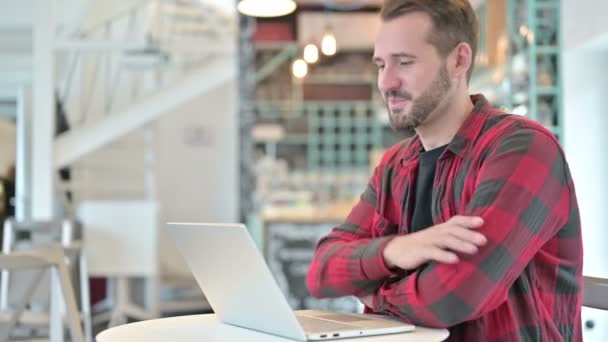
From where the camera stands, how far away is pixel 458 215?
148 centimetres

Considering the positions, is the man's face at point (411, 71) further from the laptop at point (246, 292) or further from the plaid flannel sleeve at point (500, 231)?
the laptop at point (246, 292)

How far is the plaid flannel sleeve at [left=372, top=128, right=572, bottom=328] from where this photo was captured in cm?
141

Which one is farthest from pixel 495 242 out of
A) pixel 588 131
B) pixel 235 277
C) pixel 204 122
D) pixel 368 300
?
pixel 204 122

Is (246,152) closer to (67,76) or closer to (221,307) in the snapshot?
(67,76)

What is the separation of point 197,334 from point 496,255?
0.56 metres

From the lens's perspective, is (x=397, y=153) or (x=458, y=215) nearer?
(x=458, y=215)

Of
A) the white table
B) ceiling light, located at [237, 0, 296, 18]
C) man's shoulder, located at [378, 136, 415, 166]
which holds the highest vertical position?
ceiling light, located at [237, 0, 296, 18]

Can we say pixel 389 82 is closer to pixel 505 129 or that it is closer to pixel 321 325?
pixel 505 129

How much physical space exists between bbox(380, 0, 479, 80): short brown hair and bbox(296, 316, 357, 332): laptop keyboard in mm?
590

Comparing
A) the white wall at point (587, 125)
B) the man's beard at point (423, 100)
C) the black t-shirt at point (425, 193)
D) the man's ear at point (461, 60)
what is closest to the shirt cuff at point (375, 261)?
the black t-shirt at point (425, 193)

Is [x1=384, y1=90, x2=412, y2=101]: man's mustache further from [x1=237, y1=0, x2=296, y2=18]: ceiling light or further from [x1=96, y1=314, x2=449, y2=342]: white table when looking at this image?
[x1=237, y1=0, x2=296, y2=18]: ceiling light

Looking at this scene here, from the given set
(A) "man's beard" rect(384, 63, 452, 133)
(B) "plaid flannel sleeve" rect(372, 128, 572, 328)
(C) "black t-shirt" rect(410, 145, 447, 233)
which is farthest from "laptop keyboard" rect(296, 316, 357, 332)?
(A) "man's beard" rect(384, 63, 452, 133)

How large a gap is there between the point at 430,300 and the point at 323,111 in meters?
9.59

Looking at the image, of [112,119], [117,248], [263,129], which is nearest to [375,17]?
[263,129]
